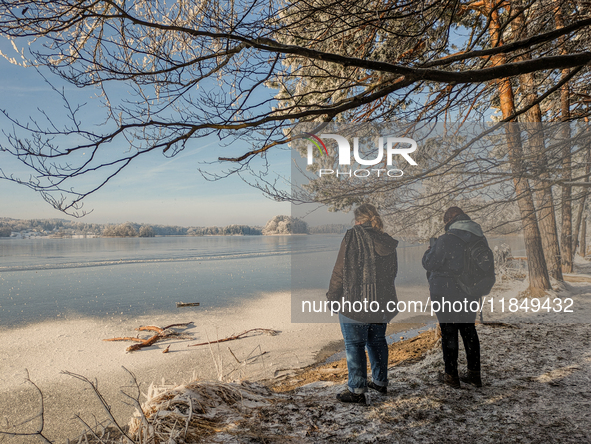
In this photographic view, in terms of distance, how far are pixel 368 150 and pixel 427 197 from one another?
1.26 meters

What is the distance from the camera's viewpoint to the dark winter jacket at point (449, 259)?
330 centimetres

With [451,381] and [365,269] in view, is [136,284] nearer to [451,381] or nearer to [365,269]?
[365,269]

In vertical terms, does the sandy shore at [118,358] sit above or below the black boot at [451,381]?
below

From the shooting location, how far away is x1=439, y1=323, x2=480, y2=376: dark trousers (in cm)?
326

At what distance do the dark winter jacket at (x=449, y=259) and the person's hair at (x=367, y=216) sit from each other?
23.9 inches

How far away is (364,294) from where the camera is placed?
10.3 ft

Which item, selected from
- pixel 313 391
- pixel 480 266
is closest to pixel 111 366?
pixel 313 391

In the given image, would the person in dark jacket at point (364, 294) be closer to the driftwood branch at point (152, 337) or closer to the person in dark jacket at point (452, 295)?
the person in dark jacket at point (452, 295)

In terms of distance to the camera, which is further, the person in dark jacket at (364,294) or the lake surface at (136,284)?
the lake surface at (136,284)

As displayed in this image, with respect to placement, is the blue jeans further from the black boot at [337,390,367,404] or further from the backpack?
the backpack

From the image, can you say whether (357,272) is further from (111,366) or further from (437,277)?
(111,366)

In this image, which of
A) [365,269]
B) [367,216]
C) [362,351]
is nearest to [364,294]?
[365,269]

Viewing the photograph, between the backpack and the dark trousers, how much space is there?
1.13ft

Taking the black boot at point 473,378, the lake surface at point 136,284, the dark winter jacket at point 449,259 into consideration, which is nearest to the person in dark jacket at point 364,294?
the dark winter jacket at point 449,259
